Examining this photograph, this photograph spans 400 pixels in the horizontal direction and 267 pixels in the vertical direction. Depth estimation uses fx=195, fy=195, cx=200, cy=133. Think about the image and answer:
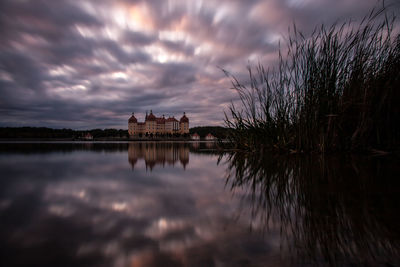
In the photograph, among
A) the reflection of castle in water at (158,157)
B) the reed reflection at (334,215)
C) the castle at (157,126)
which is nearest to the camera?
the reed reflection at (334,215)

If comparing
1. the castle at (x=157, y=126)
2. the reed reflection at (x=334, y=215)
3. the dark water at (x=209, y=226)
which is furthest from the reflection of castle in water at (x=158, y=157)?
the castle at (x=157, y=126)

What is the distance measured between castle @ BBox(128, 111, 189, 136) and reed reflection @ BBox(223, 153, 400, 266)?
238 ft

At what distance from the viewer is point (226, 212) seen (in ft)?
2.45

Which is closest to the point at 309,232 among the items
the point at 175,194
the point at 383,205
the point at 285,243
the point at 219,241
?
the point at 285,243

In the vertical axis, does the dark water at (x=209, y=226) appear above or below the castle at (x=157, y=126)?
below

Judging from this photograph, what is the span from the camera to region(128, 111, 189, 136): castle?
239 feet

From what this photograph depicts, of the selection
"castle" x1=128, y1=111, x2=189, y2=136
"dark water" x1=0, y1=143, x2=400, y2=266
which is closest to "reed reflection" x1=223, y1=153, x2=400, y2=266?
"dark water" x1=0, y1=143, x2=400, y2=266

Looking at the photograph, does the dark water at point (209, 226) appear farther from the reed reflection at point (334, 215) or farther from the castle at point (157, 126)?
the castle at point (157, 126)

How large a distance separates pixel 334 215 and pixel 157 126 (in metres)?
77.4

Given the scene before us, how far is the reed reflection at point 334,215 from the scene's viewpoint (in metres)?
0.43

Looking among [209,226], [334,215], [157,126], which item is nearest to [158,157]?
[209,226]

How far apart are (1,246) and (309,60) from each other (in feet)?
9.86

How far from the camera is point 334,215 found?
0.64 meters

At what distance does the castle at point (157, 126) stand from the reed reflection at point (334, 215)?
72507 mm
